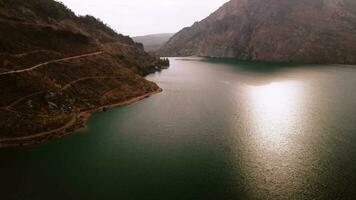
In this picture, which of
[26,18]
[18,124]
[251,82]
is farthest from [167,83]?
[18,124]

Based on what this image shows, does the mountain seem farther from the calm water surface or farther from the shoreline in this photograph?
the calm water surface

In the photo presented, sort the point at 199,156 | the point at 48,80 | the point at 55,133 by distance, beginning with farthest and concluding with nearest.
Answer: the point at 48,80, the point at 55,133, the point at 199,156

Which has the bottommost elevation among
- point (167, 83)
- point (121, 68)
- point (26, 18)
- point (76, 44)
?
point (167, 83)

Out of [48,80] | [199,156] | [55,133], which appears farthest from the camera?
[48,80]

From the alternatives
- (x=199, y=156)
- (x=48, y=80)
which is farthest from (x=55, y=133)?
(x=199, y=156)

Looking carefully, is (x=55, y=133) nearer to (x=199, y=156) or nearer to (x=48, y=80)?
(x=48, y=80)

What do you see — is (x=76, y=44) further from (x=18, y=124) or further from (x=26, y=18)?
(x=18, y=124)

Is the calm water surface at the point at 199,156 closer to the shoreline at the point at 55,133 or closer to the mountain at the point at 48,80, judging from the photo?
the shoreline at the point at 55,133

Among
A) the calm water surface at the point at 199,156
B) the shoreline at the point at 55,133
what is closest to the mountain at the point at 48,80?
the shoreline at the point at 55,133
